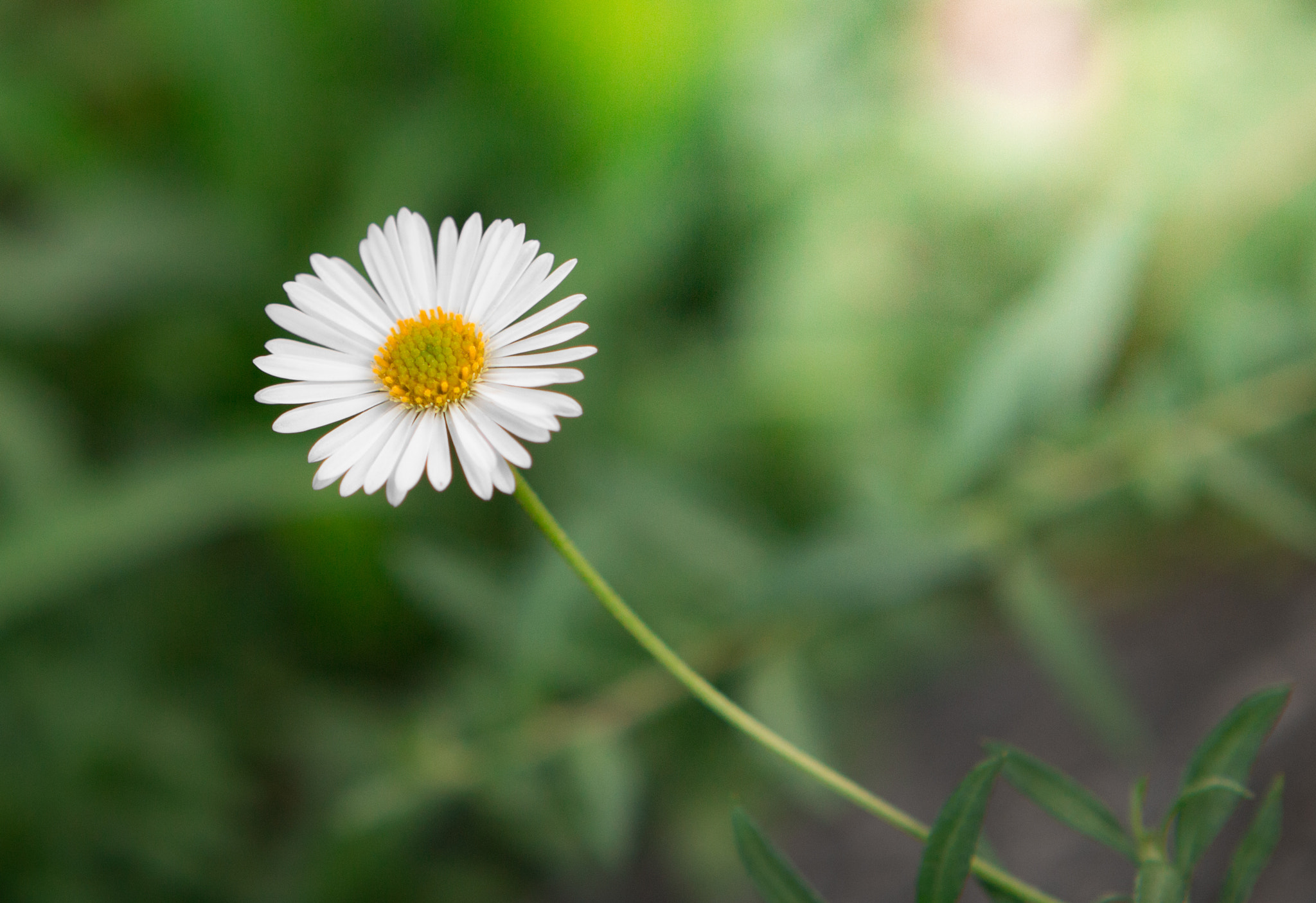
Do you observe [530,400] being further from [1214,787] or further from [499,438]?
[1214,787]

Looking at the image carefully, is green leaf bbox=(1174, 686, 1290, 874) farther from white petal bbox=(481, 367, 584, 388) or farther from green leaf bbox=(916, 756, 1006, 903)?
white petal bbox=(481, 367, 584, 388)

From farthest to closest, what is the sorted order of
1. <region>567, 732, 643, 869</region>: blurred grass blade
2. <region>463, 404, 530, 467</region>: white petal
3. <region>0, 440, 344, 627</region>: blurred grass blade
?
<region>0, 440, 344, 627</region>: blurred grass blade < <region>567, 732, 643, 869</region>: blurred grass blade < <region>463, 404, 530, 467</region>: white petal

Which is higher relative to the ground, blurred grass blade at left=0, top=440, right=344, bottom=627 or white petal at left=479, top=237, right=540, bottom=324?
blurred grass blade at left=0, top=440, right=344, bottom=627

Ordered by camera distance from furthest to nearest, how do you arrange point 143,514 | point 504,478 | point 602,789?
point 143,514 → point 602,789 → point 504,478

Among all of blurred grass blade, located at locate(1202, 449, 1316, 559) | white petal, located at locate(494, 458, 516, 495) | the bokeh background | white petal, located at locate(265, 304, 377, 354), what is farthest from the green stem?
blurred grass blade, located at locate(1202, 449, 1316, 559)

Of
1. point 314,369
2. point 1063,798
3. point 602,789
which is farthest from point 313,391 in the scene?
point 602,789

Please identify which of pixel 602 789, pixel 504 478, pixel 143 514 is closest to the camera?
pixel 504 478

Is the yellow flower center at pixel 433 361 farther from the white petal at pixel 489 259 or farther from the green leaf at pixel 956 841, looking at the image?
the green leaf at pixel 956 841

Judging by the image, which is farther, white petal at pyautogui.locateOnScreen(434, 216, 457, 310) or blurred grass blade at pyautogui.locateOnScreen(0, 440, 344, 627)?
blurred grass blade at pyautogui.locateOnScreen(0, 440, 344, 627)
